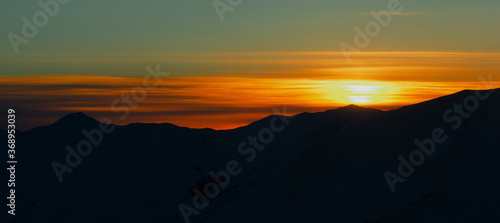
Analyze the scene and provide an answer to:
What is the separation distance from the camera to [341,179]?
145 meters

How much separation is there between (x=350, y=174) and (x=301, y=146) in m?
20.9

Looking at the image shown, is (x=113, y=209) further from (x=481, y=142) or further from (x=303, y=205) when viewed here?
(x=481, y=142)

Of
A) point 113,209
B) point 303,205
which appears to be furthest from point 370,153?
point 113,209

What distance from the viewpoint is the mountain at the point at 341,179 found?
13088 cm

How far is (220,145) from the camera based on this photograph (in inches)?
7795

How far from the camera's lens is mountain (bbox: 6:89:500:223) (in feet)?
429

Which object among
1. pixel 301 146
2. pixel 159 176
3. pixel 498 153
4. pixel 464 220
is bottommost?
pixel 464 220

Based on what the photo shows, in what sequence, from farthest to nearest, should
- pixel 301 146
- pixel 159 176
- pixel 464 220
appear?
pixel 159 176
pixel 301 146
pixel 464 220

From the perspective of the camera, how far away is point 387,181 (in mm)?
139000

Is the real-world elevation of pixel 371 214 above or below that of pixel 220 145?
below

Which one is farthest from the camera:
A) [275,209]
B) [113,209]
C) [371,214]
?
[113,209]

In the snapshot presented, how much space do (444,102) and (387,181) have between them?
21624 mm

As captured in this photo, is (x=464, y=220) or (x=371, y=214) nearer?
(x=464, y=220)

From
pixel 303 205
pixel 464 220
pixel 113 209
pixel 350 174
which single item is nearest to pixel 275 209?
pixel 303 205
